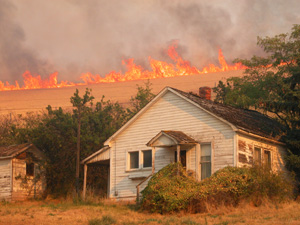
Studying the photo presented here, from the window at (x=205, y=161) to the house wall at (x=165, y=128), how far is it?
0.41 m

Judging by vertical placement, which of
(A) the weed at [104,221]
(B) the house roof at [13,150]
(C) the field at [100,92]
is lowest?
(A) the weed at [104,221]

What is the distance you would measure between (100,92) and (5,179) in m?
76.0

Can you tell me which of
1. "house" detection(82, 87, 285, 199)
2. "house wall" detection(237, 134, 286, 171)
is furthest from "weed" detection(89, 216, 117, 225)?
"house wall" detection(237, 134, 286, 171)

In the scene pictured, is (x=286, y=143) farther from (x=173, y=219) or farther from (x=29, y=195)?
(x=29, y=195)

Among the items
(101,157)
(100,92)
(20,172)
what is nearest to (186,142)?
(101,157)

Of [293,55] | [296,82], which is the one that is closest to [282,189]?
[296,82]

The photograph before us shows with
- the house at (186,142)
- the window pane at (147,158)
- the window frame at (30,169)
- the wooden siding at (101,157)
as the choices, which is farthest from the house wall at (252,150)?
the window frame at (30,169)

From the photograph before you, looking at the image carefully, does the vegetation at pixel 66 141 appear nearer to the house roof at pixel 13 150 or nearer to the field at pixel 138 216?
the house roof at pixel 13 150

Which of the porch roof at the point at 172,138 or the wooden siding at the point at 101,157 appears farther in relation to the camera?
the wooden siding at the point at 101,157

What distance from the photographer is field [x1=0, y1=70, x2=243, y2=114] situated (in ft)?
349

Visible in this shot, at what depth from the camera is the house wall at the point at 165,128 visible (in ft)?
95.3

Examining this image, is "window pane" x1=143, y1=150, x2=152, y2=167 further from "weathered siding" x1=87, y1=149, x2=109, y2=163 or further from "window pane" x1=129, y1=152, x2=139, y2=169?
"weathered siding" x1=87, y1=149, x2=109, y2=163

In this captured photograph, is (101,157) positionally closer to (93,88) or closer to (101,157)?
(101,157)

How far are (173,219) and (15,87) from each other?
110 meters
